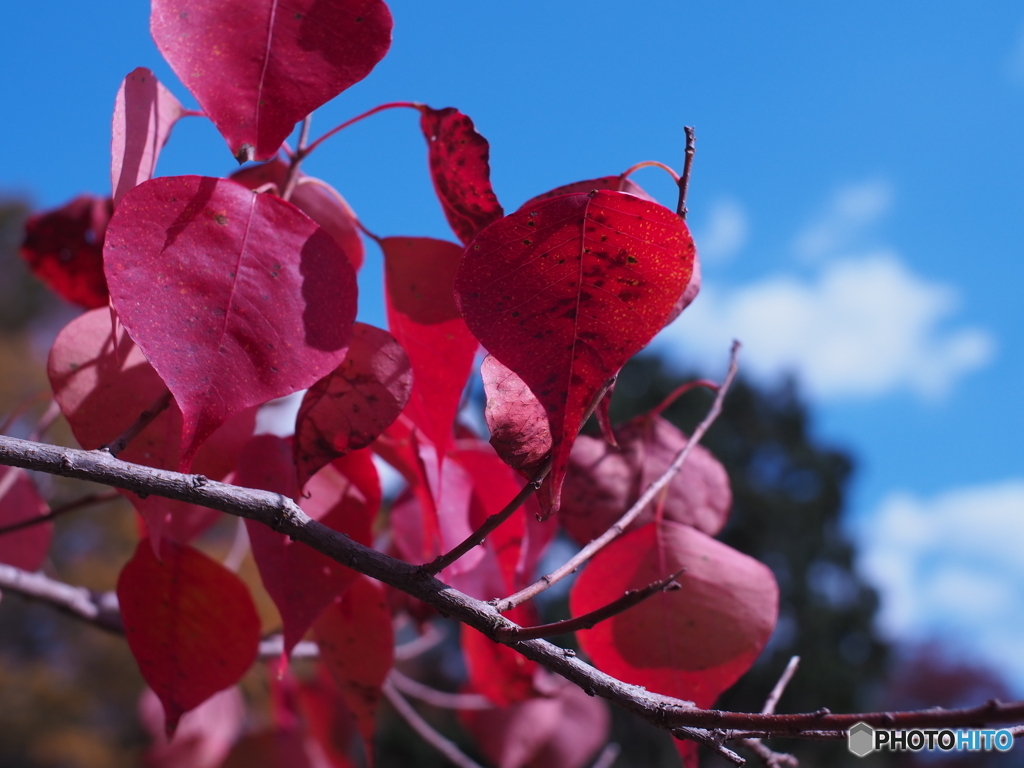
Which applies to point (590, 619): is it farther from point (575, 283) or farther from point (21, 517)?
point (21, 517)

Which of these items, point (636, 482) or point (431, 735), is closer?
point (636, 482)

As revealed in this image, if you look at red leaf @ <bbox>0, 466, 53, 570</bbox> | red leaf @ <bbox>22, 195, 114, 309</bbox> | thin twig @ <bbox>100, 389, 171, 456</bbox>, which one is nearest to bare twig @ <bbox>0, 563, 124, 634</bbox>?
red leaf @ <bbox>0, 466, 53, 570</bbox>

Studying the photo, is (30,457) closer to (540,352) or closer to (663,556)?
(540,352)

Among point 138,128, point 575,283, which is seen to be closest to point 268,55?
point 138,128

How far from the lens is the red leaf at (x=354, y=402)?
37cm

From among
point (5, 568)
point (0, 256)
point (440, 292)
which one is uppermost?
point (0, 256)

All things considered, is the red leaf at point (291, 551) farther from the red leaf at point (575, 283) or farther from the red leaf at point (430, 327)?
the red leaf at point (575, 283)

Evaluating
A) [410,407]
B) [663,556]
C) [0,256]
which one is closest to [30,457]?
[410,407]

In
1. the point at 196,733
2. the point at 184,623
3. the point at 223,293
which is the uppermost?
the point at 223,293

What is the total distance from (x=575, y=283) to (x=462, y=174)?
113 millimetres

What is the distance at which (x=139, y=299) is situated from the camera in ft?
1.03

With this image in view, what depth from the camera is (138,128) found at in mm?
387

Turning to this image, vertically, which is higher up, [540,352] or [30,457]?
[540,352]

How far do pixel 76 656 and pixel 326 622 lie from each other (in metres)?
9.26
